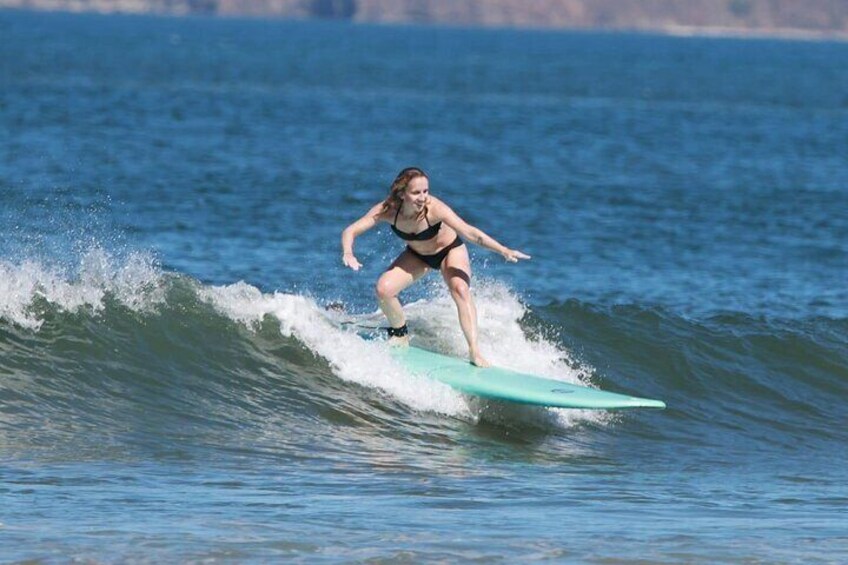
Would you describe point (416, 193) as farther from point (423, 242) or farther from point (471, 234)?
point (423, 242)

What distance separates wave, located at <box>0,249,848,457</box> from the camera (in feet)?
39.2

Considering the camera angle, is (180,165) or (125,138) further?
(125,138)

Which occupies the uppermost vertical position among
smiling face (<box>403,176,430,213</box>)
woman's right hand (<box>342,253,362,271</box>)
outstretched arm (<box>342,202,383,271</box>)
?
smiling face (<box>403,176,430,213</box>)

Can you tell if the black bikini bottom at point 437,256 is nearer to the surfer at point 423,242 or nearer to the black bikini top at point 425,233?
the surfer at point 423,242

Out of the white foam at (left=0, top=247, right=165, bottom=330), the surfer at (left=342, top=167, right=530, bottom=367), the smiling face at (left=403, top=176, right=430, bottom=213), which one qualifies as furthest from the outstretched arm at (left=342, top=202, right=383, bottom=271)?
the white foam at (left=0, top=247, right=165, bottom=330)

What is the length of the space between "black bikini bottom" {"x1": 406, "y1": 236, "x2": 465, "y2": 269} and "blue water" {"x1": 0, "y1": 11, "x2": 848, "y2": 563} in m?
0.93

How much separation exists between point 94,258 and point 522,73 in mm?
76997

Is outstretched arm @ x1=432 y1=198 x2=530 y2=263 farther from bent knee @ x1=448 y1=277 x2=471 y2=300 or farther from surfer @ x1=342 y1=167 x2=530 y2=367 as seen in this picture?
bent knee @ x1=448 y1=277 x2=471 y2=300

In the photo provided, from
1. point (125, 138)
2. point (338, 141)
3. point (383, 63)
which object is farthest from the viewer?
point (383, 63)

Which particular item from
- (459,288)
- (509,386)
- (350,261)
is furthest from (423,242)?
(509,386)

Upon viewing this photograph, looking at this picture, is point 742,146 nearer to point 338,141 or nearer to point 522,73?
point 338,141

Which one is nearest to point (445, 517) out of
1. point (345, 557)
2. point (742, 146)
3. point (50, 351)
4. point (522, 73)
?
point (345, 557)

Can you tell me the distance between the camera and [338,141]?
40.3 metres

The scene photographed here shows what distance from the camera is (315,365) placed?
1338 centimetres
